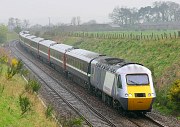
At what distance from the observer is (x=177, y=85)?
21.4 metres

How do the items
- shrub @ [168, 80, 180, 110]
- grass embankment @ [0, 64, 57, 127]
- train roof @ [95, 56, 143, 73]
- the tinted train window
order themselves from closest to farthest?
1. grass embankment @ [0, 64, 57, 127]
2. the tinted train window
3. shrub @ [168, 80, 180, 110]
4. train roof @ [95, 56, 143, 73]

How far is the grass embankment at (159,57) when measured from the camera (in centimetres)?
2462

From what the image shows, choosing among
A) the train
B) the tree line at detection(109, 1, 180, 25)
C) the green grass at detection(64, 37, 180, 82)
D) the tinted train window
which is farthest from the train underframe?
the tree line at detection(109, 1, 180, 25)

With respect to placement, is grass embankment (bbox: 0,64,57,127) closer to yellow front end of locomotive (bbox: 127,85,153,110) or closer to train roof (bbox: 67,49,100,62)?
yellow front end of locomotive (bbox: 127,85,153,110)

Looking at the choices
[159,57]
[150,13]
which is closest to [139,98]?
[159,57]

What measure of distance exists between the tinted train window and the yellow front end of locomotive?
326mm

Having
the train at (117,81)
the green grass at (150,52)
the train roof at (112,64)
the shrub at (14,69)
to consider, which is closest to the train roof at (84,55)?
the train at (117,81)

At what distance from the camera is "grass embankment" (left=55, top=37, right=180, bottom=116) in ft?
80.8

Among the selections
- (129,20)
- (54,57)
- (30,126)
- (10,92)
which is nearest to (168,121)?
(30,126)

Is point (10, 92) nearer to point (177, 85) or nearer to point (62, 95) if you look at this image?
point (62, 95)

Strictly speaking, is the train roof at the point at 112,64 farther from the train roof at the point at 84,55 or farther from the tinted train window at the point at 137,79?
the train roof at the point at 84,55

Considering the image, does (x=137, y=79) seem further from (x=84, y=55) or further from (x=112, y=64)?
(x=84, y=55)

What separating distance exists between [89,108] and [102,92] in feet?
5.26

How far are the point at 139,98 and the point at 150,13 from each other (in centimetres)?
13377
